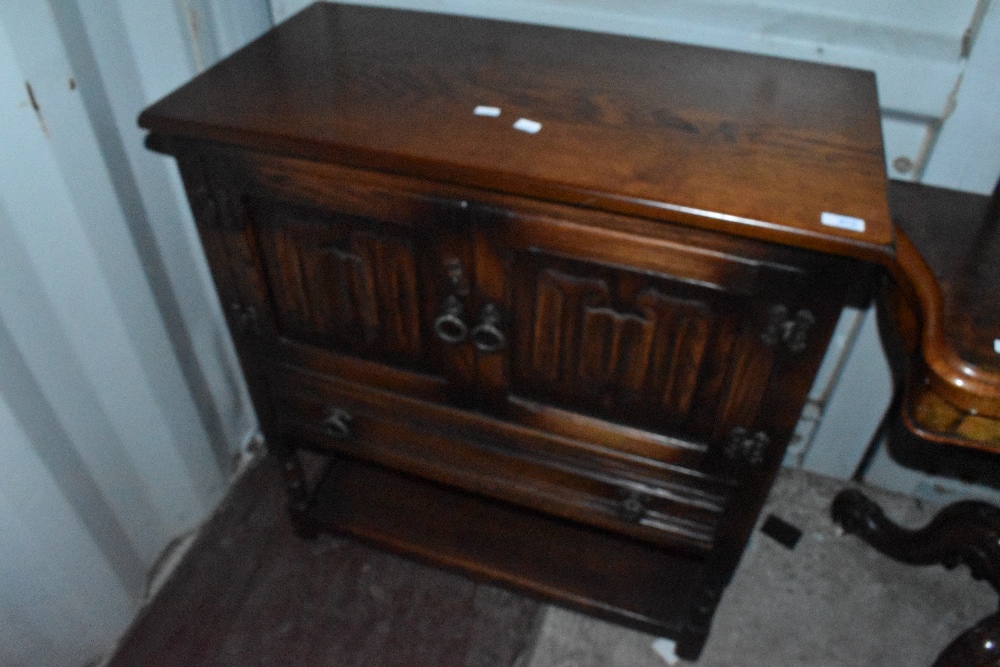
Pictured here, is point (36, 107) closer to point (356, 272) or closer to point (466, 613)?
point (356, 272)

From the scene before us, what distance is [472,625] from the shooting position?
1.58 metres

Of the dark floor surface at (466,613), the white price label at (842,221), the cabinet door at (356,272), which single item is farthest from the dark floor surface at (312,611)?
the white price label at (842,221)

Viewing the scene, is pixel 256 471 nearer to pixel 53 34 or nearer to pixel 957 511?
pixel 53 34

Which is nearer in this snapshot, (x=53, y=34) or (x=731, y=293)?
(x=731, y=293)

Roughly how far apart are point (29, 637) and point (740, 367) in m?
1.24

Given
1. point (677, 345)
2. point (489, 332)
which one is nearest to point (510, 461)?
point (489, 332)

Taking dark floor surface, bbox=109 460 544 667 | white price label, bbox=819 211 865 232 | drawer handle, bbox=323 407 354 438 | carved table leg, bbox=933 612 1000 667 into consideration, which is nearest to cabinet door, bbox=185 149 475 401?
drawer handle, bbox=323 407 354 438

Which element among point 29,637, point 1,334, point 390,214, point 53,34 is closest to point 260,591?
point 29,637

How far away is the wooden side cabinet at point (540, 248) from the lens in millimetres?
885

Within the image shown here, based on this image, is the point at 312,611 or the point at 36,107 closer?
the point at 36,107

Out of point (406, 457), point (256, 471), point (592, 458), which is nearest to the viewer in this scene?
point (592, 458)

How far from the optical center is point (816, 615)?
1.60 m

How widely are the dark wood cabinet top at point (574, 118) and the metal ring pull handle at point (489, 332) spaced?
0.70 feet

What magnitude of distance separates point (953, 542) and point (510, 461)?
3.17 ft
